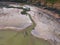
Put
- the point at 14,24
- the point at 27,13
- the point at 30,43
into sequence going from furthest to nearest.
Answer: the point at 27,13, the point at 14,24, the point at 30,43

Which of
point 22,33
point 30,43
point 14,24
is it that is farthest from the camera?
point 14,24

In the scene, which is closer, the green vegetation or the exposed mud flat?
the green vegetation

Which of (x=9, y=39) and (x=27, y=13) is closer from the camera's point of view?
(x=9, y=39)

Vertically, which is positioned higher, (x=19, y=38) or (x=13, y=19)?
(x=13, y=19)

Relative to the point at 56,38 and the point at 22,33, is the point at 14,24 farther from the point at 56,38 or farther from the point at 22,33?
the point at 56,38

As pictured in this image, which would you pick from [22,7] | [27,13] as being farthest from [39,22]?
[22,7]

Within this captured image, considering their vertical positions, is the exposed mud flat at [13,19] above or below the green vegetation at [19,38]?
above

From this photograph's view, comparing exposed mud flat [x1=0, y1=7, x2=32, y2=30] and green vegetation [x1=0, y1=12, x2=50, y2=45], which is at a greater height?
exposed mud flat [x1=0, y1=7, x2=32, y2=30]

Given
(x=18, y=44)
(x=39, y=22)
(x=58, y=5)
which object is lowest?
(x=18, y=44)

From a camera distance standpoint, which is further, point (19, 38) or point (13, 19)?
point (13, 19)

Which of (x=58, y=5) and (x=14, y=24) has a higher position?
(x=58, y=5)

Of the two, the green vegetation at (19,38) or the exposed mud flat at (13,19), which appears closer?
the green vegetation at (19,38)
